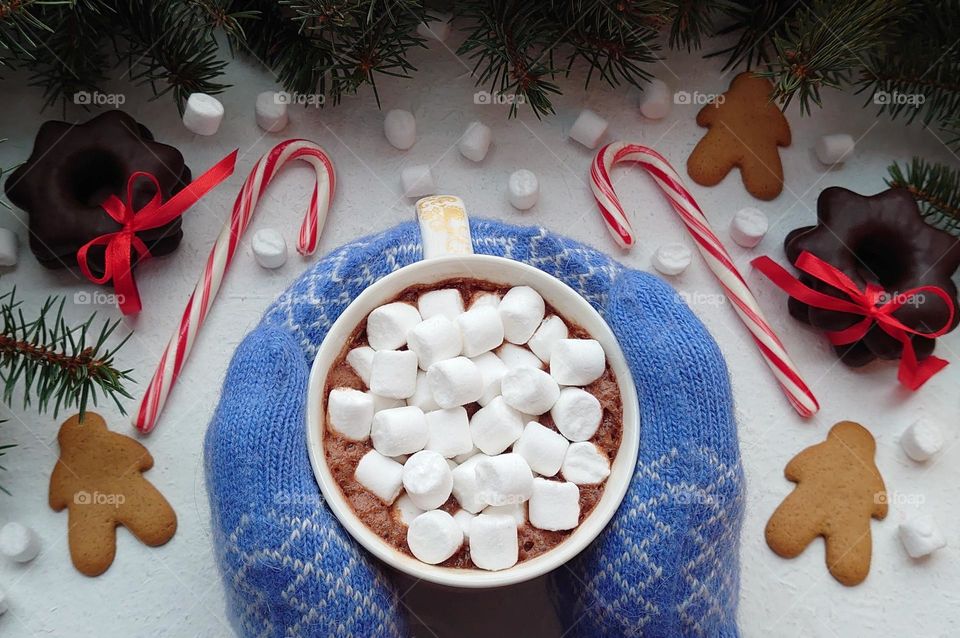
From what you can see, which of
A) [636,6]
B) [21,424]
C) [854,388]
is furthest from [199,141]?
[854,388]

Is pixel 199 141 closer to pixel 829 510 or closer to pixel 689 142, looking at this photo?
pixel 689 142

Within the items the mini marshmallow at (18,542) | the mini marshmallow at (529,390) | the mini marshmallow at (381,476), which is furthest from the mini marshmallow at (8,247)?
the mini marshmallow at (529,390)

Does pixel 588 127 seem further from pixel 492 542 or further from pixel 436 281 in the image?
pixel 492 542

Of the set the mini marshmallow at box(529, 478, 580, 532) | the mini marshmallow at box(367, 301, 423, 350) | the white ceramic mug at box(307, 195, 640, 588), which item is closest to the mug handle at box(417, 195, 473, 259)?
the white ceramic mug at box(307, 195, 640, 588)

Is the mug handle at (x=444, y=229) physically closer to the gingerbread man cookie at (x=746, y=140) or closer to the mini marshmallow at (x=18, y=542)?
the gingerbread man cookie at (x=746, y=140)

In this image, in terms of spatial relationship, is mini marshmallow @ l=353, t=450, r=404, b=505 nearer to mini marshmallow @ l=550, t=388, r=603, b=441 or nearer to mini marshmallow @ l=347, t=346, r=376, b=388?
mini marshmallow @ l=347, t=346, r=376, b=388
